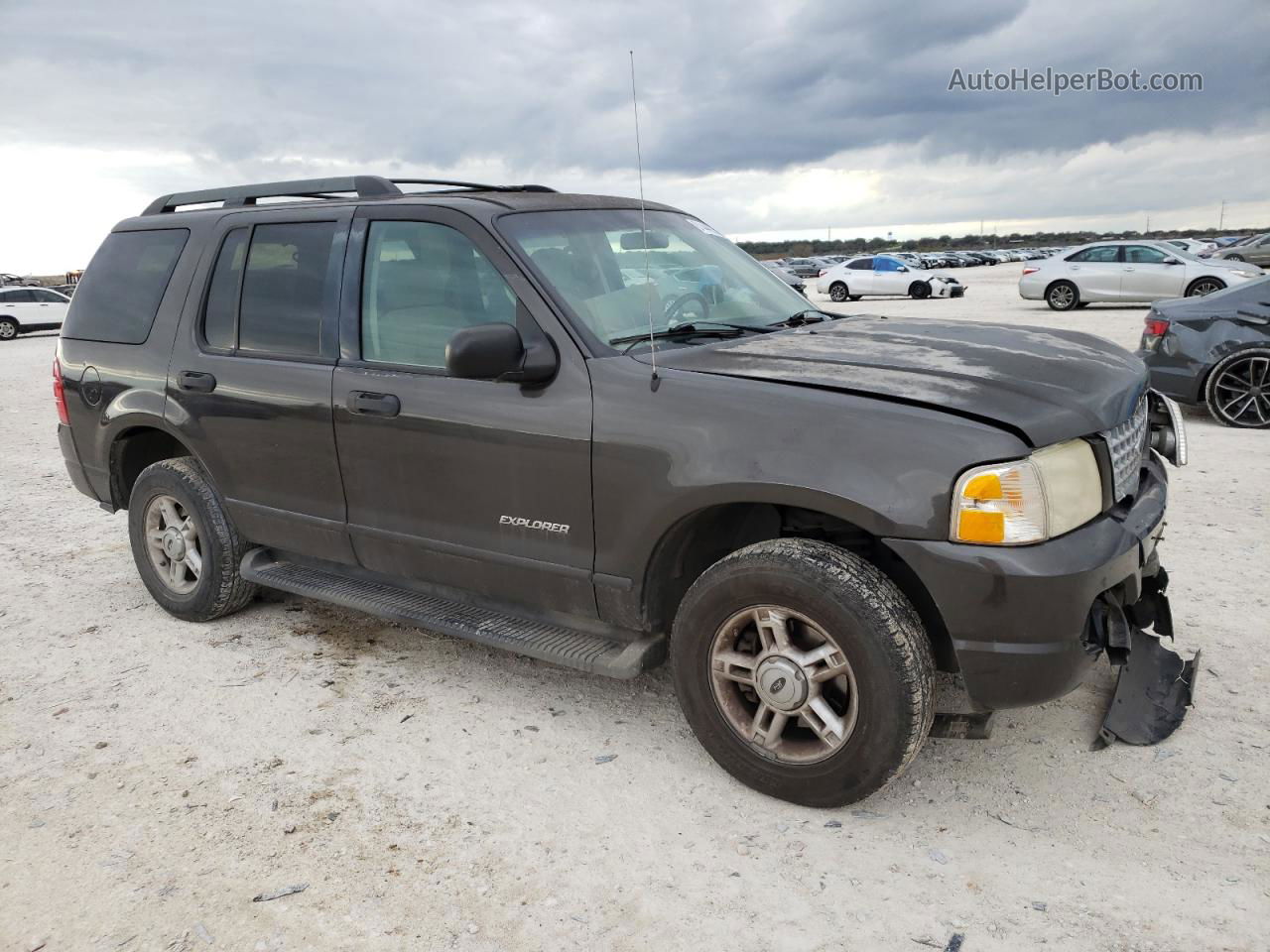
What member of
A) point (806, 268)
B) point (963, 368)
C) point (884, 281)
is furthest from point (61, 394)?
point (806, 268)

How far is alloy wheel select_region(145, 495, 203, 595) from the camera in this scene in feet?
16.1

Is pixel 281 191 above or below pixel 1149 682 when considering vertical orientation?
above

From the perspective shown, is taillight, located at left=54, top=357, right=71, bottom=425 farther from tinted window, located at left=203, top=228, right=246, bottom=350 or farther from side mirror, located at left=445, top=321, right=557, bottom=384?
side mirror, located at left=445, top=321, right=557, bottom=384

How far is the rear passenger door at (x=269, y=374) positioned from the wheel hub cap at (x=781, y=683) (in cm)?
197

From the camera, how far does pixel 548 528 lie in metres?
3.53

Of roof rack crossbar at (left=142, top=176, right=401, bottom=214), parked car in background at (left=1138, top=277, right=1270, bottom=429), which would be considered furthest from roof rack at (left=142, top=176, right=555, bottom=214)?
parked car in background at (left=1138, top=277, right=1270, bottom=429)

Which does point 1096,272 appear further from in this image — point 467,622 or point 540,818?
point 540,818

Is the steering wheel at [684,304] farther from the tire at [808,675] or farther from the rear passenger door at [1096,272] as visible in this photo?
the rear passenger door at [1096,272]

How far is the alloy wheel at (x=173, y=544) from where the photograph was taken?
16.1 feet

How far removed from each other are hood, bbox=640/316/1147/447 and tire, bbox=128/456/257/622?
2.54 metres

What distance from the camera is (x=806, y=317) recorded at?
14.2 ft

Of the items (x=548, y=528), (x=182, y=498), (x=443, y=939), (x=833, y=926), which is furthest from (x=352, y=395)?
(x=833, y=926)

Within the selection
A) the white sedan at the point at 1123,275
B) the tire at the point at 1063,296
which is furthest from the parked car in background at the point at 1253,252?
the tire at the point at 1063,296

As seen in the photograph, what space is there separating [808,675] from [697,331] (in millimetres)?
1393
